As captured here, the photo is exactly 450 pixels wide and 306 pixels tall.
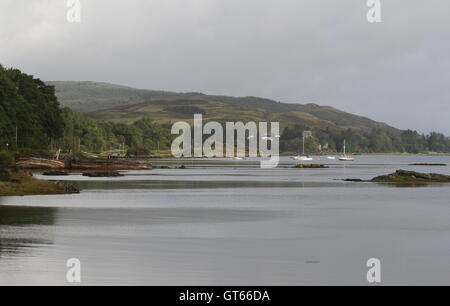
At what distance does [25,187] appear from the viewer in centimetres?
6838

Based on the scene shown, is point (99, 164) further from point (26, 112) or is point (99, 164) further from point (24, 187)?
point (24, 187)

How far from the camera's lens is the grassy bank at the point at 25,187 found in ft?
219

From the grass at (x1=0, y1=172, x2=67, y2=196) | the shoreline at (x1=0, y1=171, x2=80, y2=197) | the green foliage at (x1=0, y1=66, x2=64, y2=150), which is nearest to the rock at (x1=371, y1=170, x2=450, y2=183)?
the shoreline at (x1=0, y1=171, x2=80, y2=197)

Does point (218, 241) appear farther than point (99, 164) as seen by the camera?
No

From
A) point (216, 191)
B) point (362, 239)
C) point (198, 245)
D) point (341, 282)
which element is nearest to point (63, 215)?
point (198, 245)

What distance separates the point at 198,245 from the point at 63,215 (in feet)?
56.4

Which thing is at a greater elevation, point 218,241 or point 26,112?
point 26,112

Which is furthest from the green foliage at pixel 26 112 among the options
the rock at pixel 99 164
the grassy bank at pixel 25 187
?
the grassy bank at pixel 25 187

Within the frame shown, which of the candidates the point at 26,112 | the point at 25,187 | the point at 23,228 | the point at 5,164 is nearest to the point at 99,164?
the point at 26,112

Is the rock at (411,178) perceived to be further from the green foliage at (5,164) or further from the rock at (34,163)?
the green foliage at (5,164)

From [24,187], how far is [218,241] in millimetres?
33379

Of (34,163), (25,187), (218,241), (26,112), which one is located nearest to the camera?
(218,241)

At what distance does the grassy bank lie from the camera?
6681 centimetres
